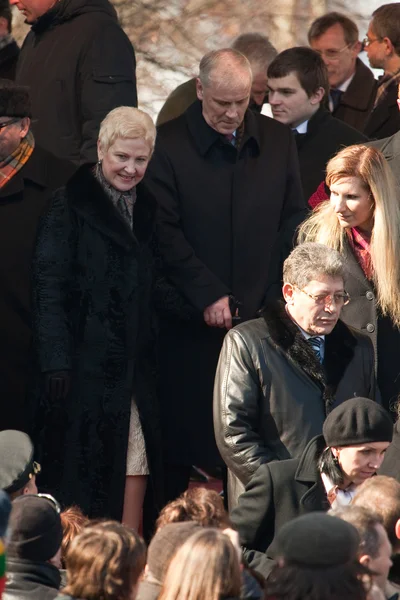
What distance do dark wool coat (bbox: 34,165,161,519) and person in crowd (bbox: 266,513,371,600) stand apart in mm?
2744

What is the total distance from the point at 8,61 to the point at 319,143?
1.74 metres

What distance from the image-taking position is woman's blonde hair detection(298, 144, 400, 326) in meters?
6.86

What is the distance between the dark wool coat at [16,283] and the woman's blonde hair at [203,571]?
120 inches

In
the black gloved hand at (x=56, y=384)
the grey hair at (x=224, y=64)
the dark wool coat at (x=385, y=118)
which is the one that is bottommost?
the black gloved hand at (x=56, y=384)

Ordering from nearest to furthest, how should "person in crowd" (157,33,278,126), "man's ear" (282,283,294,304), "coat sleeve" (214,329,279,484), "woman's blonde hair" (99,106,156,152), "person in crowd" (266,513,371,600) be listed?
"person in crowd" (266,513,371,600) < "coat sleeve" (214,329,279,484) < "man's ear" (282,283,294,304) < "woman's blonde hair" (99,106,156,152) < "person in crowd" (157,33,278,126)

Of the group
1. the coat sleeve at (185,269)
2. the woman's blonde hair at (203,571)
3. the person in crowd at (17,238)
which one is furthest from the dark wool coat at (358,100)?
the woman's blonde hair at (203,571)

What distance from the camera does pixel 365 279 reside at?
6.96 m

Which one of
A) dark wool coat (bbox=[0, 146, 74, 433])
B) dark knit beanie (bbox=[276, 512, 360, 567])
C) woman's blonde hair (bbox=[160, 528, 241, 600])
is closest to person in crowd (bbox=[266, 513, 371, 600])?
dark knit beanie (bbox=[276, 512, 360, 567])

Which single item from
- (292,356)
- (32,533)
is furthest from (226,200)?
(32,533)

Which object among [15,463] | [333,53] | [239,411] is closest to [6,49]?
[333,53]

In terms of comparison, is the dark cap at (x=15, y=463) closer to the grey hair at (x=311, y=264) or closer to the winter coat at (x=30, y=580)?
the winter coat at (x=30, y=580)

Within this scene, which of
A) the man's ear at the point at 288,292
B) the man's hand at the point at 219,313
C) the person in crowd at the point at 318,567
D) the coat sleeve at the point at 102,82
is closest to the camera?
the person in crowd at the point at 318,567

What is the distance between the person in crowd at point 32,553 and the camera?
481cm

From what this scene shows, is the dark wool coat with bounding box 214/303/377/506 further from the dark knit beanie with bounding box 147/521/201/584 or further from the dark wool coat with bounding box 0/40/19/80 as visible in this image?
the dark wool coat with bounding box 0/40/19/80
